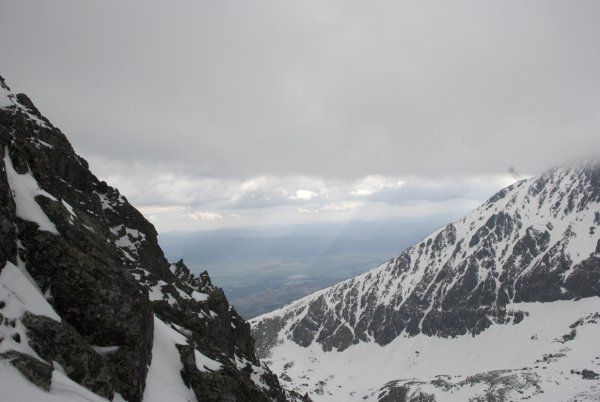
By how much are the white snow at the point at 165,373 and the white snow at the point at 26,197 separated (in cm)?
1532

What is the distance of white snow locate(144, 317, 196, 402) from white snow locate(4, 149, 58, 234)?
15319mm

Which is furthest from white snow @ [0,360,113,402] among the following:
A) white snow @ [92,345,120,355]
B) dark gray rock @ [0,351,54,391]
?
white snow @ [92,345,120,355]

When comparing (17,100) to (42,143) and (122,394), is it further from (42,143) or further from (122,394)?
(122,394)

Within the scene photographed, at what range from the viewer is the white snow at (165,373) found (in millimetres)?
35500

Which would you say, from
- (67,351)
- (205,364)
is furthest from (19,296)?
(205,364)

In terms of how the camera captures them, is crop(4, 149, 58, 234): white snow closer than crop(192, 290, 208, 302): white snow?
Yes

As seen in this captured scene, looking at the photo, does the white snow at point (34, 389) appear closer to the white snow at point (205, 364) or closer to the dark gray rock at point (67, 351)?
the dark gray rock at point (67, 351)

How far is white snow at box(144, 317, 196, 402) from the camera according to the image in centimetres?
3550

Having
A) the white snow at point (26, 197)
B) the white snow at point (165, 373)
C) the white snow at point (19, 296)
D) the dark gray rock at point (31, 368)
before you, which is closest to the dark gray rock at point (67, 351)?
the white snow at point (19, 296)

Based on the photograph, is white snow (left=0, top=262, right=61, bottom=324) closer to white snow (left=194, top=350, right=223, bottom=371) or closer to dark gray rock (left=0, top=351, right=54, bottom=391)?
dark gray rock (left=0, top=351, right=54, bottom=391)

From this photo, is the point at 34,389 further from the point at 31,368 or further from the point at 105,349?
the point at 105,349

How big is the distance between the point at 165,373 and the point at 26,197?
2001 cm

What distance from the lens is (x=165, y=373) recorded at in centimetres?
3900

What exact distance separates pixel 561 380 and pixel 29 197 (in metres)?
180
